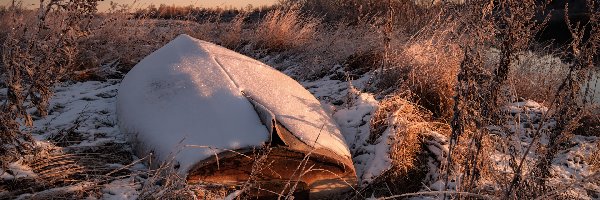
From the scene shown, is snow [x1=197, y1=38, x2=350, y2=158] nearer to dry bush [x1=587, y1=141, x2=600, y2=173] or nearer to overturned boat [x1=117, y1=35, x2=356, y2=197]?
overturned boat [x1=117, y1=35, x2=356, y2=197]

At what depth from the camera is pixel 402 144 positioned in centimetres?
354

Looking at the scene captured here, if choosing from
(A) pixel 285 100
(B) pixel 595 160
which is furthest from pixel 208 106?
(B) pixel 595 160

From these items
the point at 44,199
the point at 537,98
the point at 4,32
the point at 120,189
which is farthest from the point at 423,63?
the point at 4,32

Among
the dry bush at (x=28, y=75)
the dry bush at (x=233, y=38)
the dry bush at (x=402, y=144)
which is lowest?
the dry bush at (x=233, y=38)

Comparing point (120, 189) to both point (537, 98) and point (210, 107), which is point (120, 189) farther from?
point (537, 98)

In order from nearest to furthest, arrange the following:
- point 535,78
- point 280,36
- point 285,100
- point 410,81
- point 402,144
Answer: point 285,100, point 402,144, point 410,81, point 535,78, point 280,36

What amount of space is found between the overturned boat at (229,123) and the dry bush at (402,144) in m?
0.36

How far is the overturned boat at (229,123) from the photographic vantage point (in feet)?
9.18

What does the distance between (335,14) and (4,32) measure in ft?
22.5

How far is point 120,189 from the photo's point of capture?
9.39 ft

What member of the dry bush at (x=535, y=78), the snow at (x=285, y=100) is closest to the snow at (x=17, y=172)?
the snow at (x=285, y=100)

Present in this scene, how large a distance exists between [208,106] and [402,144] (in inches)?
49.9

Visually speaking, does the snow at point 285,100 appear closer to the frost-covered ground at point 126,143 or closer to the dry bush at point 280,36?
the frost-covered ground at point 126,143

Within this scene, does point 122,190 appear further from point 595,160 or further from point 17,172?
point 595,160
